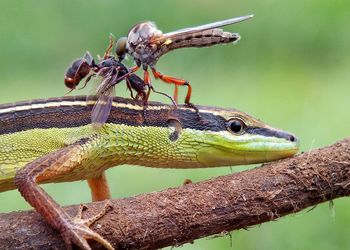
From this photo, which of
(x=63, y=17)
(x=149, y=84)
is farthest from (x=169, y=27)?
(x=149, y=84)

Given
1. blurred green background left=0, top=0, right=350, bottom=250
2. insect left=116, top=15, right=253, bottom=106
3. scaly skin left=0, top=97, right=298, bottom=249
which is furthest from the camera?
blurred green background left=0, top=0, right=350, bottom=250

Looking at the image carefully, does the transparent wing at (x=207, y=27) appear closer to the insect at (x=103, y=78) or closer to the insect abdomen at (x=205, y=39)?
the insect abdomen at (x=205, y=39)

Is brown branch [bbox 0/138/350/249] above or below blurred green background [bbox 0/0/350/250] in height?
below

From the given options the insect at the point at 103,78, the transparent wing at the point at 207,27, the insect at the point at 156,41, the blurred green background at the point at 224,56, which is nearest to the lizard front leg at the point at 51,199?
the insect at the point at 103,78

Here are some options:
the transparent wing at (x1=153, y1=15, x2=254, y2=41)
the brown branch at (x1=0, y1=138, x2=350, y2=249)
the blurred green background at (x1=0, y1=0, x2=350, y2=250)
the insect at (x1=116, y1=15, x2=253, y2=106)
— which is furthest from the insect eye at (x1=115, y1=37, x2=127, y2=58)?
the blurred green background at (x1=0, y1=0, x2=350, y2=250)

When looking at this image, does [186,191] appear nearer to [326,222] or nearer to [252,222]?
[252,222]

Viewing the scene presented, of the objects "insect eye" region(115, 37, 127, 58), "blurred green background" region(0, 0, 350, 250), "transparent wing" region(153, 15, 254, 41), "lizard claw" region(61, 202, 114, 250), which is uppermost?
"blurred green background" region(0, 0, 350, 250)

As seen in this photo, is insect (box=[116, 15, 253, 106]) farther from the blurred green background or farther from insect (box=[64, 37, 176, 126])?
the blurred green background

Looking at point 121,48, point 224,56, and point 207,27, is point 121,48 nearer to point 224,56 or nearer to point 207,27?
point 207,27
